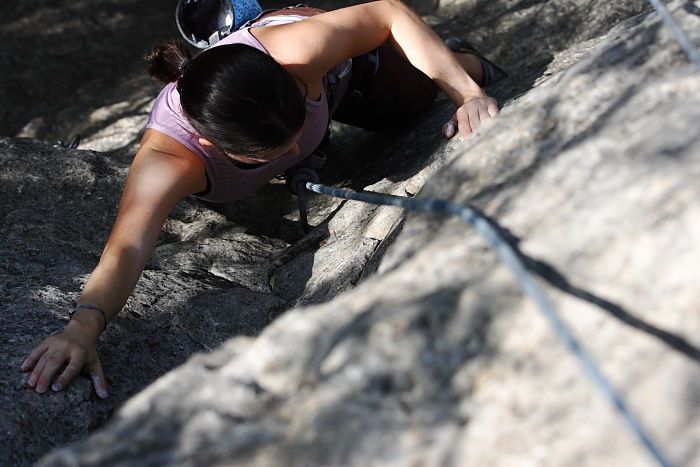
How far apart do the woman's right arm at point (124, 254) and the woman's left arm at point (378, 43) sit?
0.41 metres

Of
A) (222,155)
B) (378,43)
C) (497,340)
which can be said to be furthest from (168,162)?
(497,340)

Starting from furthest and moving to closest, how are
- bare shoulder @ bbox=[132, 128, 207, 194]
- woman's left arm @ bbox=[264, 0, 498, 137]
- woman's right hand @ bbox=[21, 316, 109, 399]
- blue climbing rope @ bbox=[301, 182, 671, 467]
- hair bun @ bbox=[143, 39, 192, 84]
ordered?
hair bun @ bbox=[143, 39, 192, 84]
woman's left arm @ bbox=[264, 0, 498, 137]
bare shoulder @ bbox=[132, 128, 207, 194]
woman's right hand @ bbox=[21, 316, 109, 399]
blue climbing rope @ bbox=[301, 182, 671, 467]

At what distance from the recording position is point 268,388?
1237 millimetres

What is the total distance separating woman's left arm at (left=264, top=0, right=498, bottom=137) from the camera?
7.42 feet

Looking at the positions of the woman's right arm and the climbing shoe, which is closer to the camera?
the woman's right arm

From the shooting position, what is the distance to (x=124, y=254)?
196cm

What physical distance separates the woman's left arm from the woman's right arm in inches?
16.3

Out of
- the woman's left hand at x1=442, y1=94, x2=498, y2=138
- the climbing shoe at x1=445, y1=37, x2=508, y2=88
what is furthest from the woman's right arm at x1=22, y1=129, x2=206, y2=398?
the climbing shoe at x1=445, y1=37, x2=508, y2=88

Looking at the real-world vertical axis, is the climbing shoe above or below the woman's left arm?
below

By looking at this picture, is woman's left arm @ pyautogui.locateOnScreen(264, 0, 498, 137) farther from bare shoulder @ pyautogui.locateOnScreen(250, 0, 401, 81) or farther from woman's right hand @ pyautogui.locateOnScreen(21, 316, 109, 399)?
woman's right hand @ pyautogui.locateOnScreen(21, 316, 109, 399)

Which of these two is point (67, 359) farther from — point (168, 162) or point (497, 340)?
point (497, 340)

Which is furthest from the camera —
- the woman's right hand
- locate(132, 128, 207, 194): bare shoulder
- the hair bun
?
the hair bun

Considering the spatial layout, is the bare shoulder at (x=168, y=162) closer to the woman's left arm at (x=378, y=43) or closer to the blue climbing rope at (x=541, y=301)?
the woman's left arm at (x=378, y=43)

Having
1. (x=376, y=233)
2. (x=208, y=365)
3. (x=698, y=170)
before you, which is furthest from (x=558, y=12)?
(x=208, y=365)
